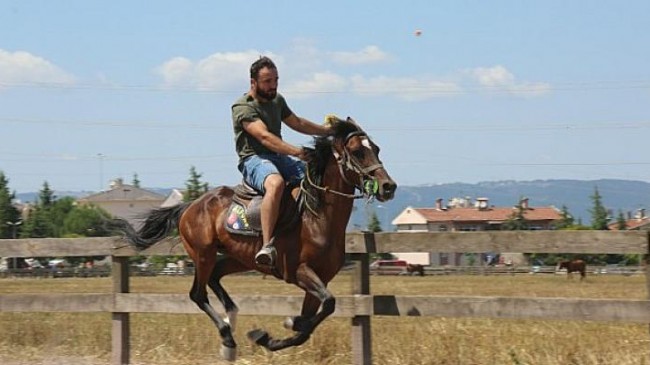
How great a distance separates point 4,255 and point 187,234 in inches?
106

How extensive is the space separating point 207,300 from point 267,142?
179 centimetres

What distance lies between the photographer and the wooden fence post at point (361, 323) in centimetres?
885

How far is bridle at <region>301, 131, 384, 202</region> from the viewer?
307 inches

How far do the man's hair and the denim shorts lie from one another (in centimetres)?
68

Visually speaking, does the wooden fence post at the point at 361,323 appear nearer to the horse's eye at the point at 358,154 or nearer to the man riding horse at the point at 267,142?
the man riding horse at the point at 267,142

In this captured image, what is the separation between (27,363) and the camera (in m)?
10.1

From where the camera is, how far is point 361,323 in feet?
29.1

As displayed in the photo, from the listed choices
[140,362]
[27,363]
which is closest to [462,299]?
[140,362]

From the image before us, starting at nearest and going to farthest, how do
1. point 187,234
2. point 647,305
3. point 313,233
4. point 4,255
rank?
point 647,305 < point 313,233 < point 187,234 < point 4,255

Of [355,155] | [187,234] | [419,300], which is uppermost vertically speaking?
[355,155]

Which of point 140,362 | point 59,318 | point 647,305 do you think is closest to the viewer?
point 647,305

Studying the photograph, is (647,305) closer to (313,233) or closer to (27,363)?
(313,233)

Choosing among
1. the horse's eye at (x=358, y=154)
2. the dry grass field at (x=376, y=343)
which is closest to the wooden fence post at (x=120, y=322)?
the dry grass field at (x=376, y=343)

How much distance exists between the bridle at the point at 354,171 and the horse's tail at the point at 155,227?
1770mm
